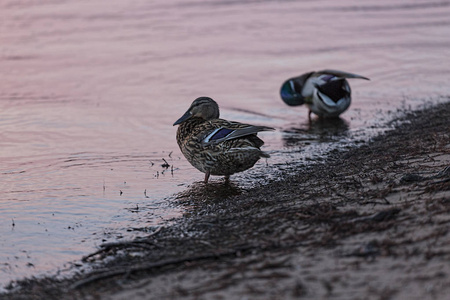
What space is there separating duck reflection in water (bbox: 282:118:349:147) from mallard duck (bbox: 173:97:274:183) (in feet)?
6.06

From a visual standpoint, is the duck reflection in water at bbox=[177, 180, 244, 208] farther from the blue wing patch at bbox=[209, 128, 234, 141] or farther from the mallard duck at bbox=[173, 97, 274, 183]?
the blue wing patch at bbox=[209, 128, 234, 141]

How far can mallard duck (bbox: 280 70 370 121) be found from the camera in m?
10.2

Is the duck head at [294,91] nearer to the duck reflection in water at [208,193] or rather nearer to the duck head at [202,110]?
the duck head at [202,110]

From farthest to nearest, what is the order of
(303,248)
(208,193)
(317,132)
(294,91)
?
1. (294,91)
2. (317,132)
3. (208,193)
4. (303,248)

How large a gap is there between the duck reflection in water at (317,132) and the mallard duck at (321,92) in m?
0.19

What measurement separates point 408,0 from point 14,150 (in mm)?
15562

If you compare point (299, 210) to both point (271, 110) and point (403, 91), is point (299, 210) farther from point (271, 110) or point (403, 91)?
point (403, 91)

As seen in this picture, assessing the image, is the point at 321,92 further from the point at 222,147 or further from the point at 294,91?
the point at 222,147

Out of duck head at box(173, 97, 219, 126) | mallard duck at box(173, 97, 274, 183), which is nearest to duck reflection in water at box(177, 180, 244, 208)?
mallard duck at box(173, 97, 274, 183)

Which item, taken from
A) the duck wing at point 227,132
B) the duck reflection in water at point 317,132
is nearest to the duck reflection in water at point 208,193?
the duck wing at point 227,132

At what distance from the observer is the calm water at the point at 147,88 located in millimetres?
6271

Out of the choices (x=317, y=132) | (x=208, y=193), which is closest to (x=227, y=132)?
(x=208, y=193)

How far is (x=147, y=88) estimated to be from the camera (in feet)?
38.4

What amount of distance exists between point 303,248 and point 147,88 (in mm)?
7865
